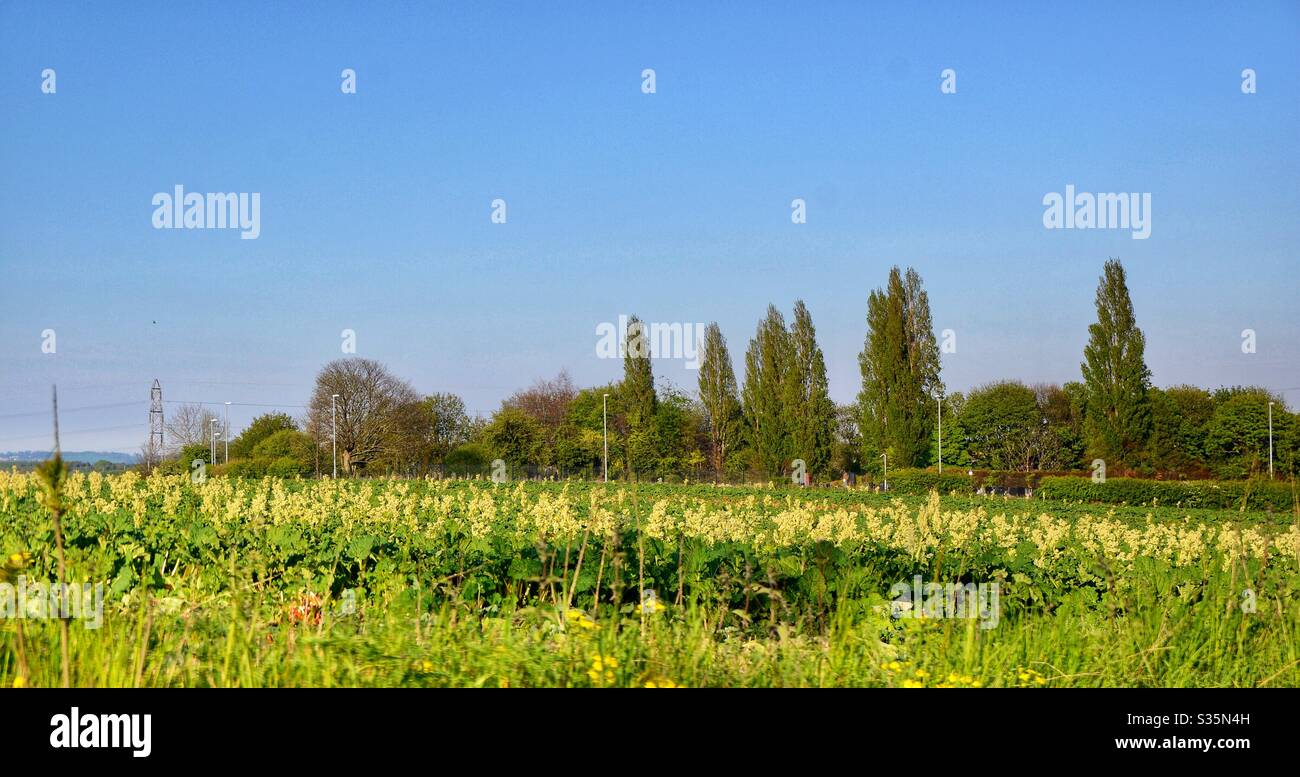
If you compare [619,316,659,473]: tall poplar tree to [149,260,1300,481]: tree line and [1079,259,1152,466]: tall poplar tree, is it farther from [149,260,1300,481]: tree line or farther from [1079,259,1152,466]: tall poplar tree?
[1079,259,1152,466]: tall poplar tree

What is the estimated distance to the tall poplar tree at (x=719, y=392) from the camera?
5550cm

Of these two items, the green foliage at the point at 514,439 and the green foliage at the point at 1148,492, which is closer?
the green foliage at the point at 1148,492

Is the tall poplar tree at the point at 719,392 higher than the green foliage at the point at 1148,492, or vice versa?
the tall poplar tree at the point at 719,392

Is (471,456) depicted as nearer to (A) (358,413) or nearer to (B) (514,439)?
(B) (514,439)

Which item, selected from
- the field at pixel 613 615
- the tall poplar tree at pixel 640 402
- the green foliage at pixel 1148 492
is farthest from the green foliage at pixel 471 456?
the field at pixel 613 615

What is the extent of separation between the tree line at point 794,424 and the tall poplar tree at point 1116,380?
64 mm

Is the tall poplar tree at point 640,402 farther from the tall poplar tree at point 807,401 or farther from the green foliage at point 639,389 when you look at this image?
the tall poplar tree at point 807,401
